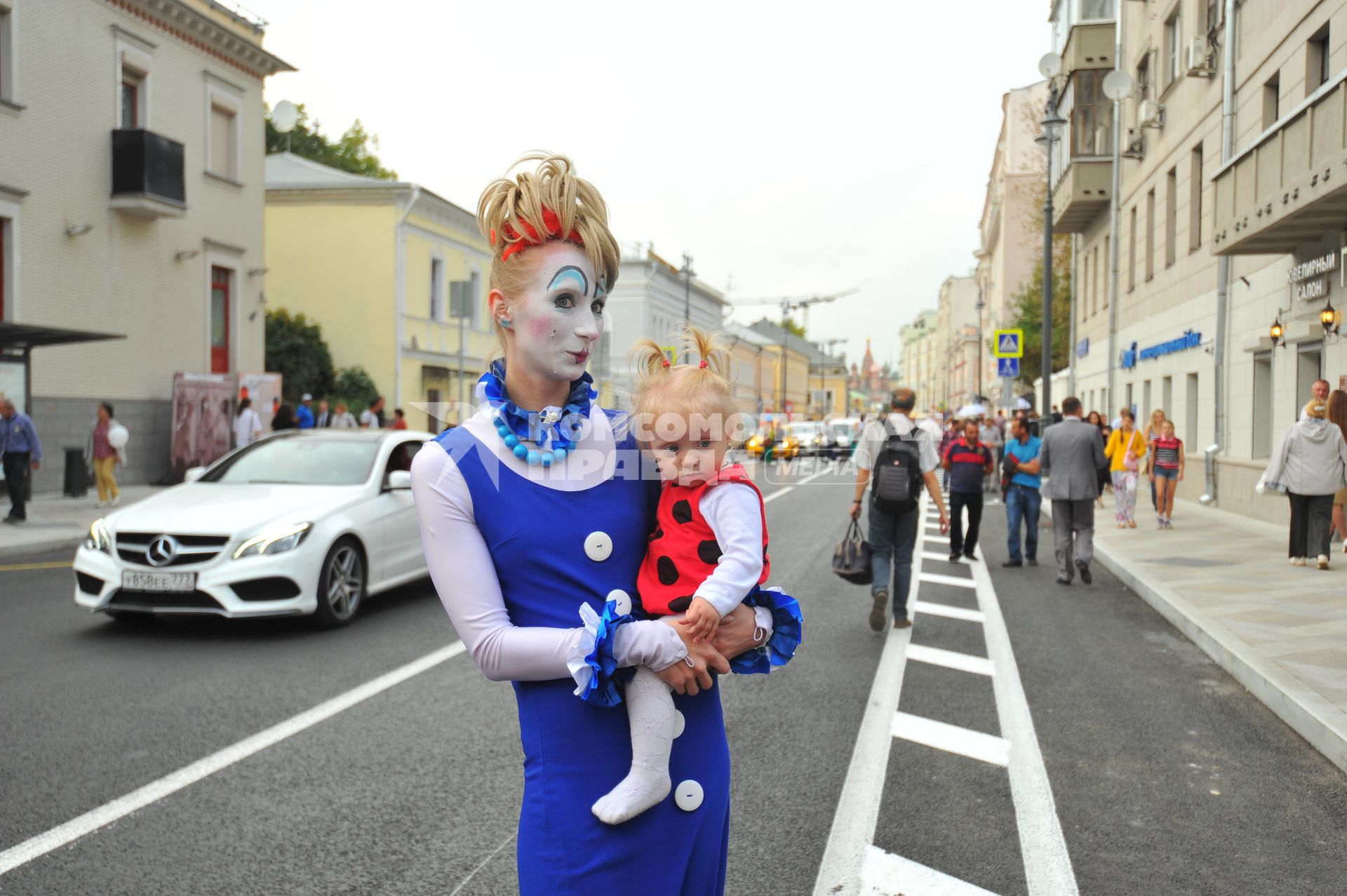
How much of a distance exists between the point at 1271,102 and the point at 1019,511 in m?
9.95

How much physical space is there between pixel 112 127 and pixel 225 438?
7.00 metres

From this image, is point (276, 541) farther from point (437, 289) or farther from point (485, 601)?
point (437, 289)

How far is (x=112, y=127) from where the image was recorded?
2155 centimetres

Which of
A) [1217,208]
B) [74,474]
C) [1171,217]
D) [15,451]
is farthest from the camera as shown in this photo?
[1171,217]

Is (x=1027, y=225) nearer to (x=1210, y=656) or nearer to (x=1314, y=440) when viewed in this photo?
(x=1314, y=440)

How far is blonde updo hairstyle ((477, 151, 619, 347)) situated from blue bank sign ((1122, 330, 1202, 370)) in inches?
876

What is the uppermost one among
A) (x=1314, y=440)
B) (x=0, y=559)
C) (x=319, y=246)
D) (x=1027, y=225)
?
(x=1027, y=225)

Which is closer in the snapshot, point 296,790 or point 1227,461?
point 296,790

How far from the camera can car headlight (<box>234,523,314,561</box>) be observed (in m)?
7.84

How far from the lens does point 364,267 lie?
3534cm

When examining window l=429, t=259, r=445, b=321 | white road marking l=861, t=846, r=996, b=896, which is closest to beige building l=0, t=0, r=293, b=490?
window l=429, t=259, r=445, b=321

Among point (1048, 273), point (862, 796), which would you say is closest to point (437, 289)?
point (1048, 273)

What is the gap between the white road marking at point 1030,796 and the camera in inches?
155

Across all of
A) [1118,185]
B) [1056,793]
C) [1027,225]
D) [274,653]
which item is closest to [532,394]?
[1056,793]
